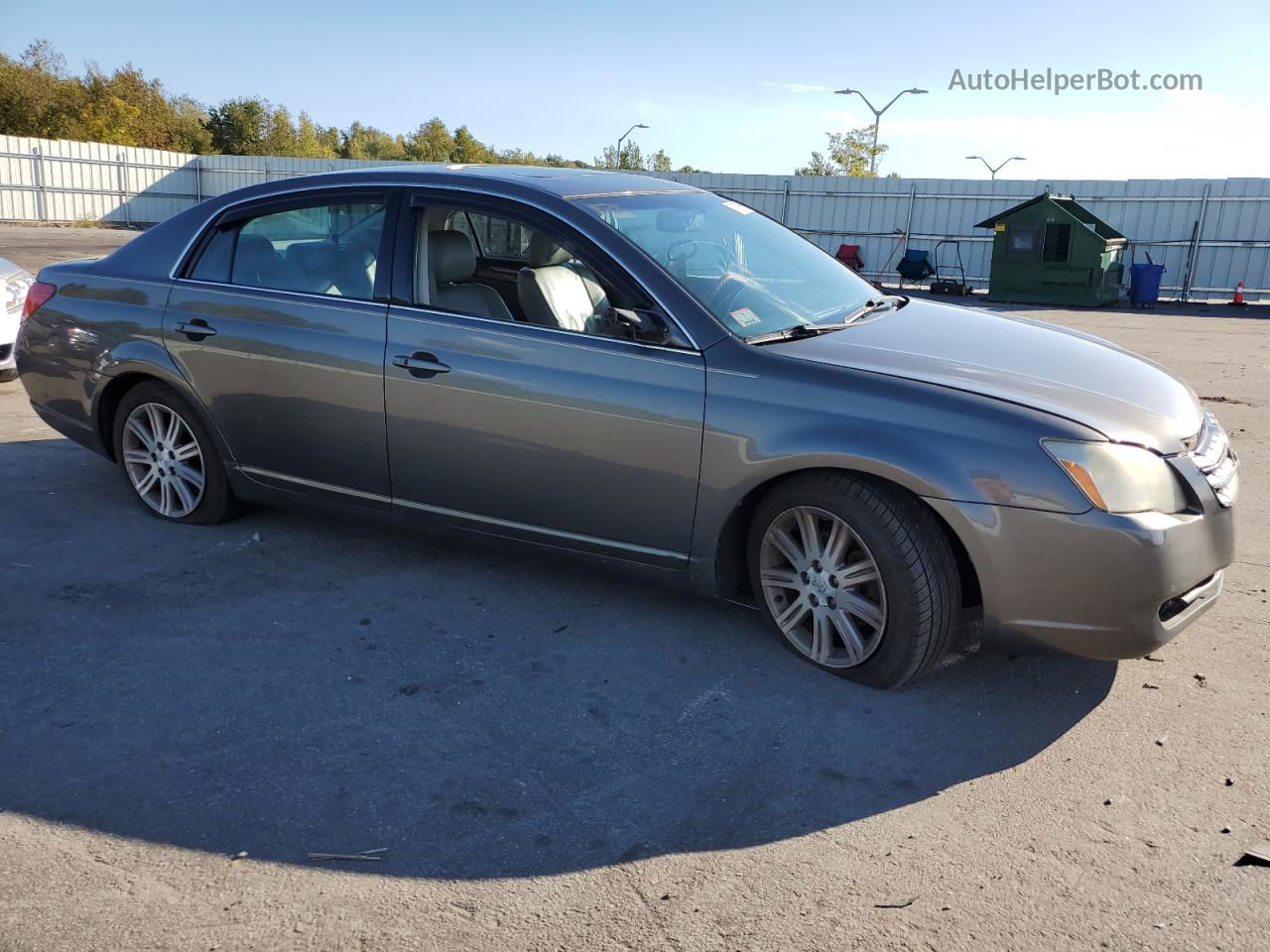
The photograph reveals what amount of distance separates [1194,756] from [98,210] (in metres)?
41.3

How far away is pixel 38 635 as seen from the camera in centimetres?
396

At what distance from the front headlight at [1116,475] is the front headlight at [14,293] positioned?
7.76 metres

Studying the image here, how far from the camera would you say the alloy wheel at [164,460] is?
515 centimetres

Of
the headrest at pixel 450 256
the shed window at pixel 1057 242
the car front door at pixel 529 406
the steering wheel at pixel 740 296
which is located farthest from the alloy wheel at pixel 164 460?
the shed window at pixel 1057 242

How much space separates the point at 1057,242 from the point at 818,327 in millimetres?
19879

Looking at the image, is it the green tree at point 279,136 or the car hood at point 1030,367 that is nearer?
the car hood at point 1030,367

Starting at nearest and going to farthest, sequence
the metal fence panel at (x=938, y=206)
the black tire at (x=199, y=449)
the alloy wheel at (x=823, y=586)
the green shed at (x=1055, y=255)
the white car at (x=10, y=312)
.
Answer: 1. the alloy wheel at (x=823, y=586)
2. the black tire at (x=199, y=449)
3. the white car at (x=10, y=312)
4. the green shed at (x=1055, y=255)
5. the metal fence panel at (x=938, y=206)

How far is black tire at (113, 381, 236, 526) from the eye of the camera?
16.5 ft

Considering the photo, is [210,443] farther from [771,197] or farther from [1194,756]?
[771,197]

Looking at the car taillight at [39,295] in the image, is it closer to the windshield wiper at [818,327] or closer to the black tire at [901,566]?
the windshield wiper at [818,327]

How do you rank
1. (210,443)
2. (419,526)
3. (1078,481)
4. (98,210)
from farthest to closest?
1. (98,210)
2. (210,443)
3. (419,526)
4. (1078,481)

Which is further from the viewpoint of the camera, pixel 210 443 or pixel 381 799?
pixel 210 443

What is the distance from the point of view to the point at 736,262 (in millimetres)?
4367

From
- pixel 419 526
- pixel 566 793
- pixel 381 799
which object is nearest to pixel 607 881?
pixel 566 793
